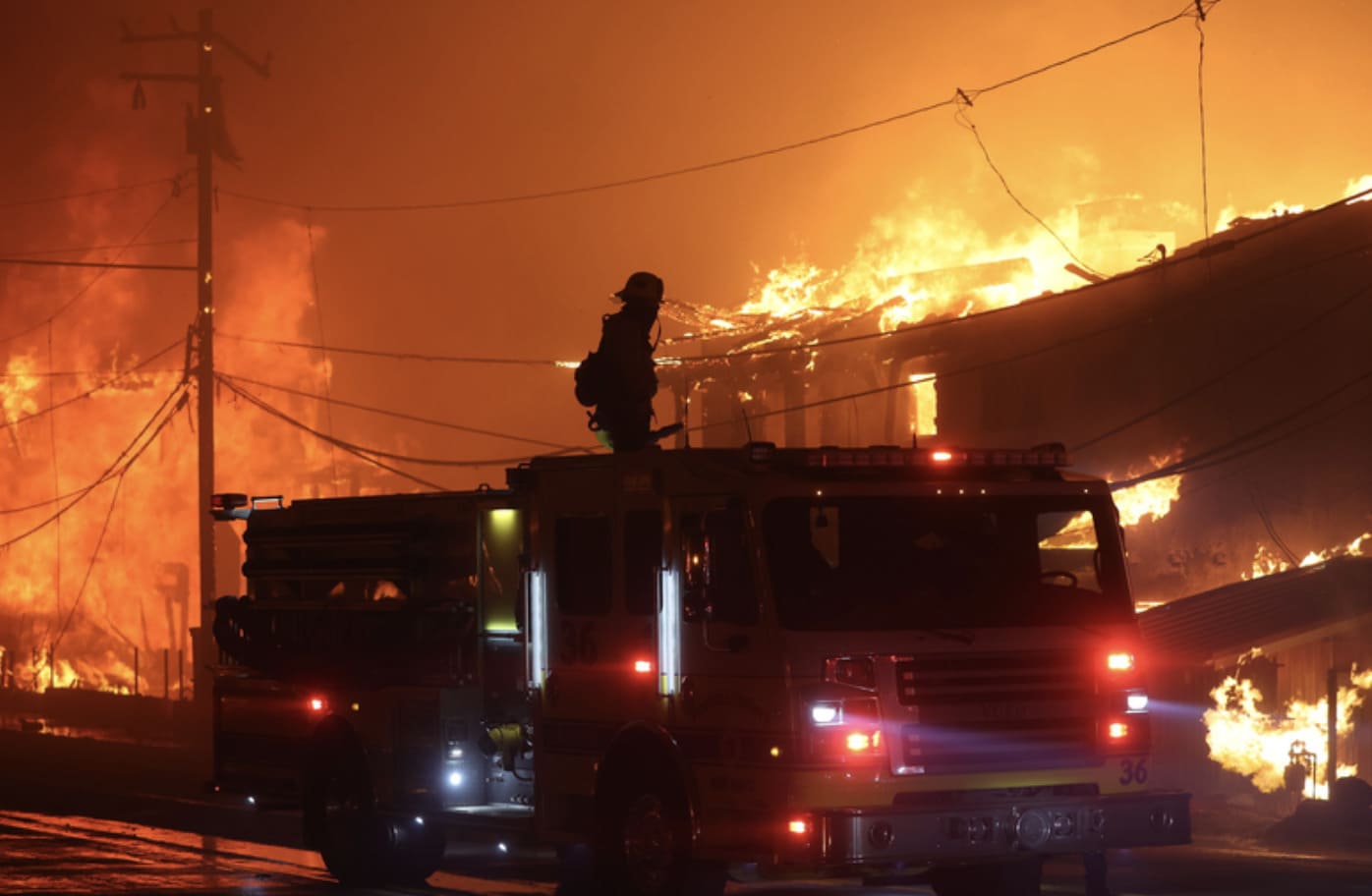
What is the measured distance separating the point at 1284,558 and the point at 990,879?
30.6m

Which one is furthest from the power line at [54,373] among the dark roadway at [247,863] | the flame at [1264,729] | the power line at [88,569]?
the dark roadway at [247,863]

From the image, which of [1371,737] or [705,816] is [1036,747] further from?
[1371,737]

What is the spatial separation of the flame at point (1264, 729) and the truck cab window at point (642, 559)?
52.9ft

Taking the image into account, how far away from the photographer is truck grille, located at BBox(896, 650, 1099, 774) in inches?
419

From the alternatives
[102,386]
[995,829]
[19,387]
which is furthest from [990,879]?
[19,387]

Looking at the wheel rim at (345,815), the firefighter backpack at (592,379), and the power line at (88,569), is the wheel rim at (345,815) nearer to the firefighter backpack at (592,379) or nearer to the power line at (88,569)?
the firefighter backpack at (592,379)

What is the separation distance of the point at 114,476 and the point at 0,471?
5.17 metres

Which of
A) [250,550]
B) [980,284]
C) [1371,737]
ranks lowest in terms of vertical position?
[1371,737]

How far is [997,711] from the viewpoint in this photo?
35.6 ft

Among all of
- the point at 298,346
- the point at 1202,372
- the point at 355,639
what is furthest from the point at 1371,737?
the point at 298,346

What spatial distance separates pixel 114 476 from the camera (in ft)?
285

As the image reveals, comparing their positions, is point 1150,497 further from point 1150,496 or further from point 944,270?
point 944,270

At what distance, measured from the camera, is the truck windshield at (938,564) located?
35.6ft

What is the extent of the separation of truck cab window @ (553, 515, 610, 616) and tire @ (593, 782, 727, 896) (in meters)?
1.14
